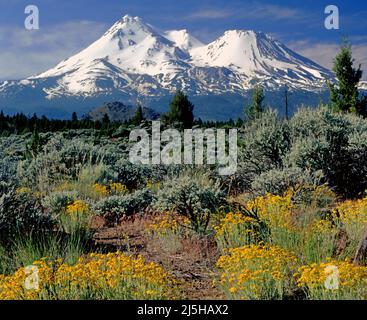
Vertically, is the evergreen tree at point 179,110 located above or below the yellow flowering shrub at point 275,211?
above

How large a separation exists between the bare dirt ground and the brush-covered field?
21 mm

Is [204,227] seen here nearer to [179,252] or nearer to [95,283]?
[179,252]

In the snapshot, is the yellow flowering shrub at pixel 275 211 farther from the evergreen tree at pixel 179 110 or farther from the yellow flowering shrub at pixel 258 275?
the evergreen tree at pixel 179 110

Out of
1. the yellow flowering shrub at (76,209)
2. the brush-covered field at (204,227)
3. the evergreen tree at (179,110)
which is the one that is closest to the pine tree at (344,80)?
the brush-covered field at (204,227)

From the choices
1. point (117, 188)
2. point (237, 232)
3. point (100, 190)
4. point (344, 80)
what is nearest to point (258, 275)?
point (237, 232)

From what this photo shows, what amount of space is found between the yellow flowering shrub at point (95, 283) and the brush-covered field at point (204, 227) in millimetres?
14

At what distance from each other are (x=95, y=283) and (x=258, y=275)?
62.3 inches

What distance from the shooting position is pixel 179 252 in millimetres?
7332

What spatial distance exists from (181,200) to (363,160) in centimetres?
568

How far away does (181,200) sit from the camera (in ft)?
27.5

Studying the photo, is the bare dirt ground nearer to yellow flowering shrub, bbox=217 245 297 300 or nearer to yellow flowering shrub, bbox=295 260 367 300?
yellow flowering shrub, bbox=217 245 297 300

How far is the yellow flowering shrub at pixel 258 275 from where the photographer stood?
16.3 feet
